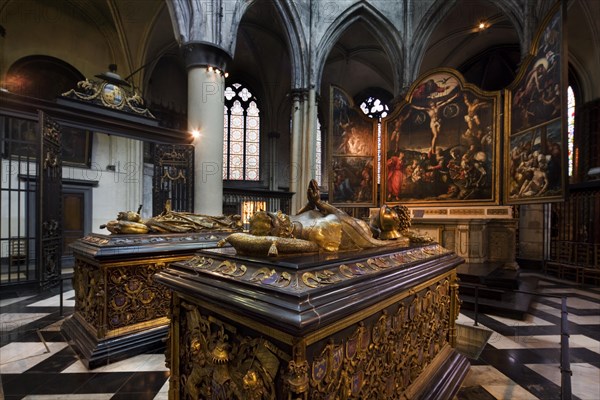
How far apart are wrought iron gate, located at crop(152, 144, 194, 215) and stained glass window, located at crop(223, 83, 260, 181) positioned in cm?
616

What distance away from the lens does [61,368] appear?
6.97 feet

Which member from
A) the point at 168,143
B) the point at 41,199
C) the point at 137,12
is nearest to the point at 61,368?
the point at 41,199

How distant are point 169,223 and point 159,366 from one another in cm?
133

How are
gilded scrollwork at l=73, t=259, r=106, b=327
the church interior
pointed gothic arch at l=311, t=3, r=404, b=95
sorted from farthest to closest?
pointed gothic arch at l=311, t=3, r=404, b=95 < gilded scrollwork at l=73, t=259, r=106, b=327 < the church interior

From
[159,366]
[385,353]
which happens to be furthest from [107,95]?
[385,353]

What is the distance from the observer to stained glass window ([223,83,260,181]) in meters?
12.4

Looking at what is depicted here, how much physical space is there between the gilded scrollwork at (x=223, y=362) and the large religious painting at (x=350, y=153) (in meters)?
6.36

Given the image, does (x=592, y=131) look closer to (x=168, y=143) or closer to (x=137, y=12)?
(x=168, y=143)

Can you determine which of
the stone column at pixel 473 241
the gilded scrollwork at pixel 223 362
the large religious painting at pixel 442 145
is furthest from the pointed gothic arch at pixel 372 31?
the gilded scrollwork at pixel 223 362

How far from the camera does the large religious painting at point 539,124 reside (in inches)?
165

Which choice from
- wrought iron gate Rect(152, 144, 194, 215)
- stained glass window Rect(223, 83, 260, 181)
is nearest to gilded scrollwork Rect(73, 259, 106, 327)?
wrought iron gate Rect(152, 144, 194, 215)

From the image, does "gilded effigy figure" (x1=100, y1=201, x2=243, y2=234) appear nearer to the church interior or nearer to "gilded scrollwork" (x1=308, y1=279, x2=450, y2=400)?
the church interior

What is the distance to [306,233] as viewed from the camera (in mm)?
1463

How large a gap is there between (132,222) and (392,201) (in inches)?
234
